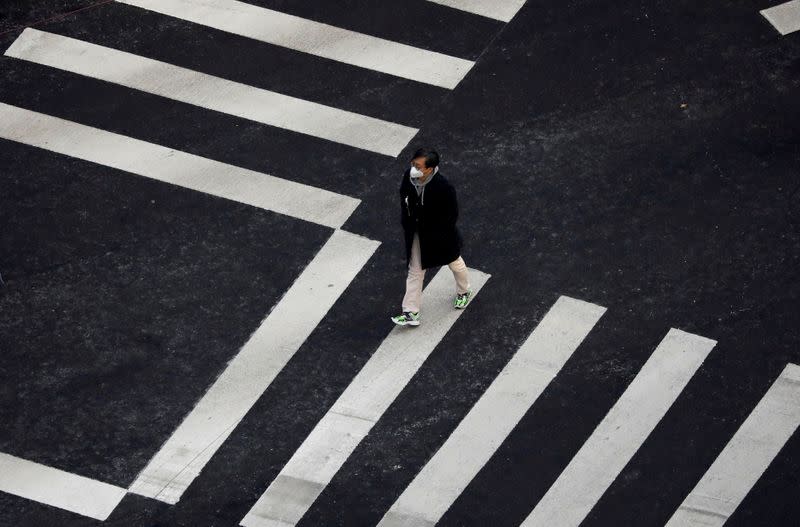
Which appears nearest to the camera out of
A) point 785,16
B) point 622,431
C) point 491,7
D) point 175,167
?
point 622,431

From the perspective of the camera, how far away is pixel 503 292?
547 inches

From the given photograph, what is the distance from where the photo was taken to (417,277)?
13383 millimetres

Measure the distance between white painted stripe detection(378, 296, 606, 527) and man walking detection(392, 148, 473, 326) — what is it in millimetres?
897

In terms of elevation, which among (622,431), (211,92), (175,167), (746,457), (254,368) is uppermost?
(211,92)

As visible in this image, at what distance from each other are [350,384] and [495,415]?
51.7 inches

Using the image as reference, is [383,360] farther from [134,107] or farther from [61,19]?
[61,19]

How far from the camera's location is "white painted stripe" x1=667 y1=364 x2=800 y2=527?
39.8 feet

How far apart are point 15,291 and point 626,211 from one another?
19.2ft

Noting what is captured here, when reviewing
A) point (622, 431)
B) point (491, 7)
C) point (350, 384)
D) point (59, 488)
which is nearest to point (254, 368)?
point (350, 384)

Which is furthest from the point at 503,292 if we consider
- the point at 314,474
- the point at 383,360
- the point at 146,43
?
the point at 146,43

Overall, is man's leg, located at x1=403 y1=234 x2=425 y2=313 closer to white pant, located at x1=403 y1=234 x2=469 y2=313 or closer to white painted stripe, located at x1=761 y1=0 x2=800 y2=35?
white pant, located at x1=403 y1=234 x2=469 y2=313

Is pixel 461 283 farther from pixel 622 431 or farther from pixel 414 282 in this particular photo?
pixel 622 431

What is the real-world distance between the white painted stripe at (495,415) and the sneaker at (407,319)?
96cm

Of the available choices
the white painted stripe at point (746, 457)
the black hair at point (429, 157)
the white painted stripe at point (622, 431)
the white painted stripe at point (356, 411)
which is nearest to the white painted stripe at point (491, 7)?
the white painted stripe at point (356, 411)
